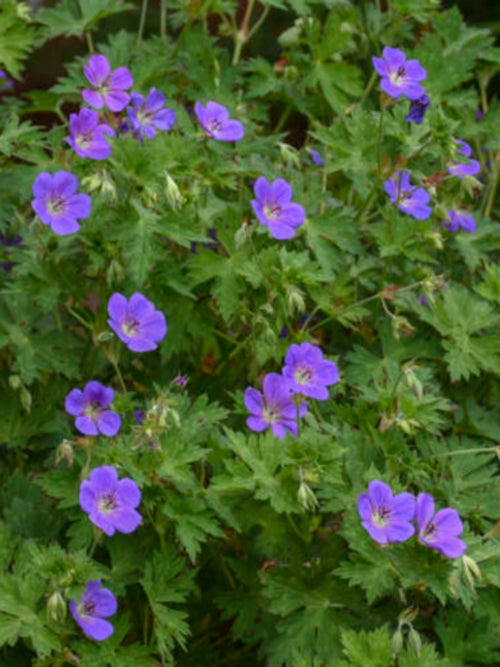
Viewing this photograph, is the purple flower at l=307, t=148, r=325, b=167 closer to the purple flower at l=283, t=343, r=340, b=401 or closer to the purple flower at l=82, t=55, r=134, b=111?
the purple flower at l=82, t=55, r=134, b=111

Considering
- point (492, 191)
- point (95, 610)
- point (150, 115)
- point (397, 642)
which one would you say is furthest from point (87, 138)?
point (492, 191)

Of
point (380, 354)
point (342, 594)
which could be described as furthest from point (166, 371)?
point (342, 594)

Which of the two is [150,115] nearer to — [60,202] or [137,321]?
[60,202]

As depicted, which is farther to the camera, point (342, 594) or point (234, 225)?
point (234, 225)

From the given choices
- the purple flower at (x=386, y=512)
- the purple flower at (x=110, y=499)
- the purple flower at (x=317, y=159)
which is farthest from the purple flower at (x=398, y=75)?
the purple flower at (x=110, y=499)

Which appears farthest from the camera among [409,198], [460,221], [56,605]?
[460,221]

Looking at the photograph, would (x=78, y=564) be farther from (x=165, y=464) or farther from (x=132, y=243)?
(x=132, y=243)

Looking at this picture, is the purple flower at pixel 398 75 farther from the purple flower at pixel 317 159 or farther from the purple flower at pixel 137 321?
the purple flower at pixel 137 321
